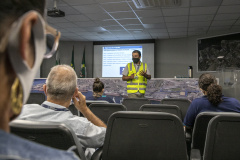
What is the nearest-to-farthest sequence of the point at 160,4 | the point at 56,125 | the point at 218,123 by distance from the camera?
the point at 56,125 < the point at 218,123 < the point at 160,4

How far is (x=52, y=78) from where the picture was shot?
150cm

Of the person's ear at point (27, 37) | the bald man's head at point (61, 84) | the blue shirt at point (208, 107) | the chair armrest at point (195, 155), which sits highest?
the person's ear at point (27, 37)

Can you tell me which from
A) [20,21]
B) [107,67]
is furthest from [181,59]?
[20,21]

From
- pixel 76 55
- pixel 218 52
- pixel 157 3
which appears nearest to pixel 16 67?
pixel 157 3

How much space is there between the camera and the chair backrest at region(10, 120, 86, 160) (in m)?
1.01

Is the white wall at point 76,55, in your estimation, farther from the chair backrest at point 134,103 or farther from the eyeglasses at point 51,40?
the eyeglasses at point 51,40

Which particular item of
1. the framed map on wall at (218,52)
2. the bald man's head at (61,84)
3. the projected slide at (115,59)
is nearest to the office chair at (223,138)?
the bald man's head at (61,84)

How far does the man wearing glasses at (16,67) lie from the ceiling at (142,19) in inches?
202

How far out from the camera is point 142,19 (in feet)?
21.4

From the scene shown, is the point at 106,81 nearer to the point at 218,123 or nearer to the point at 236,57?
the point at 218,123

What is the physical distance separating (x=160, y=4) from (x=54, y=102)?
4.52m

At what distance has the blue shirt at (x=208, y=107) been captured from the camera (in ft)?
6.61

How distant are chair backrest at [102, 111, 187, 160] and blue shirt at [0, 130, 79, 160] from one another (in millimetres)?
956

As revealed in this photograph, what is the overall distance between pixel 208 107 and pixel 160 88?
295 centimetres
